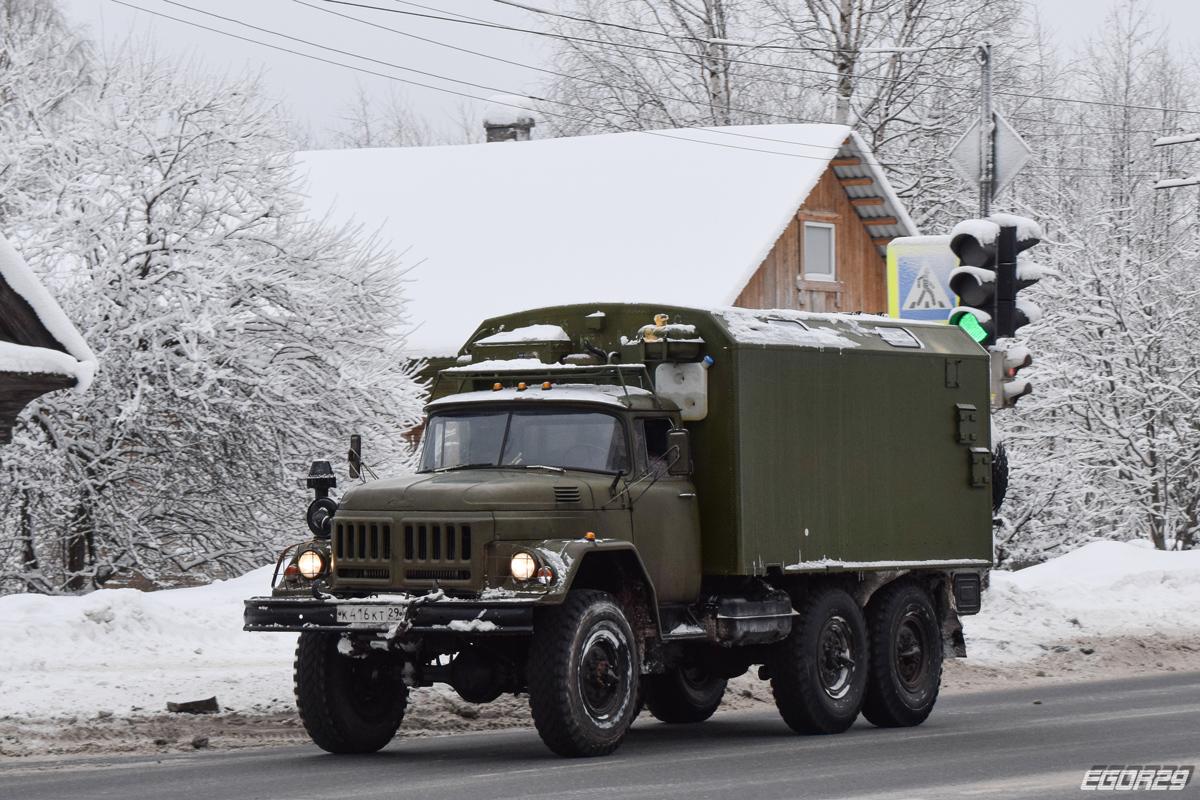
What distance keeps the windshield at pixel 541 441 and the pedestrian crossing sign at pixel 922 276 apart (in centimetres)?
715

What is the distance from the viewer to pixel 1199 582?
22625 mm

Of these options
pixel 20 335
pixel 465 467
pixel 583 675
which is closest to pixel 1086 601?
pixel 465 467

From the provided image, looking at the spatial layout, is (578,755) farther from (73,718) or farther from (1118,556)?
(1118,556)

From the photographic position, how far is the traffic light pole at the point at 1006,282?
53.9 ft

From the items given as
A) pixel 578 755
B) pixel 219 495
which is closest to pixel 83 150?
pixel 219 495

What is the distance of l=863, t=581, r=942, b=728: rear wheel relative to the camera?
42.7ft

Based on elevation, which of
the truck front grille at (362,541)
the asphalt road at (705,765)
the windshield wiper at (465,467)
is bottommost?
the asphalt road at (705,765)

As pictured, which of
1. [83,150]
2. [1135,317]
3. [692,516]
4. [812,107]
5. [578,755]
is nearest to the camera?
[578,755]

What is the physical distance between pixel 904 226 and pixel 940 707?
22352 mm

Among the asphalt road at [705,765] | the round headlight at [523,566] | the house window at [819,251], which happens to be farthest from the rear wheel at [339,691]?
the house window at [819,251]

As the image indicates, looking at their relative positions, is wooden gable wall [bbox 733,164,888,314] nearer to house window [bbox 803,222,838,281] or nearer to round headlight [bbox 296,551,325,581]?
house window [bbox 803,222,838,281]

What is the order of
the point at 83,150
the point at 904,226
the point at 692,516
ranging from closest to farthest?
the point at 692,516 → the point at 83,150 → the point at 904,226

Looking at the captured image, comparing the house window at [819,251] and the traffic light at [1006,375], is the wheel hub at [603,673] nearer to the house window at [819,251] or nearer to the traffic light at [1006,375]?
the traffic light at [1006,375]

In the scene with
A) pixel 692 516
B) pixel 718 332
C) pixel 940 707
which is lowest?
pixel 940 707
